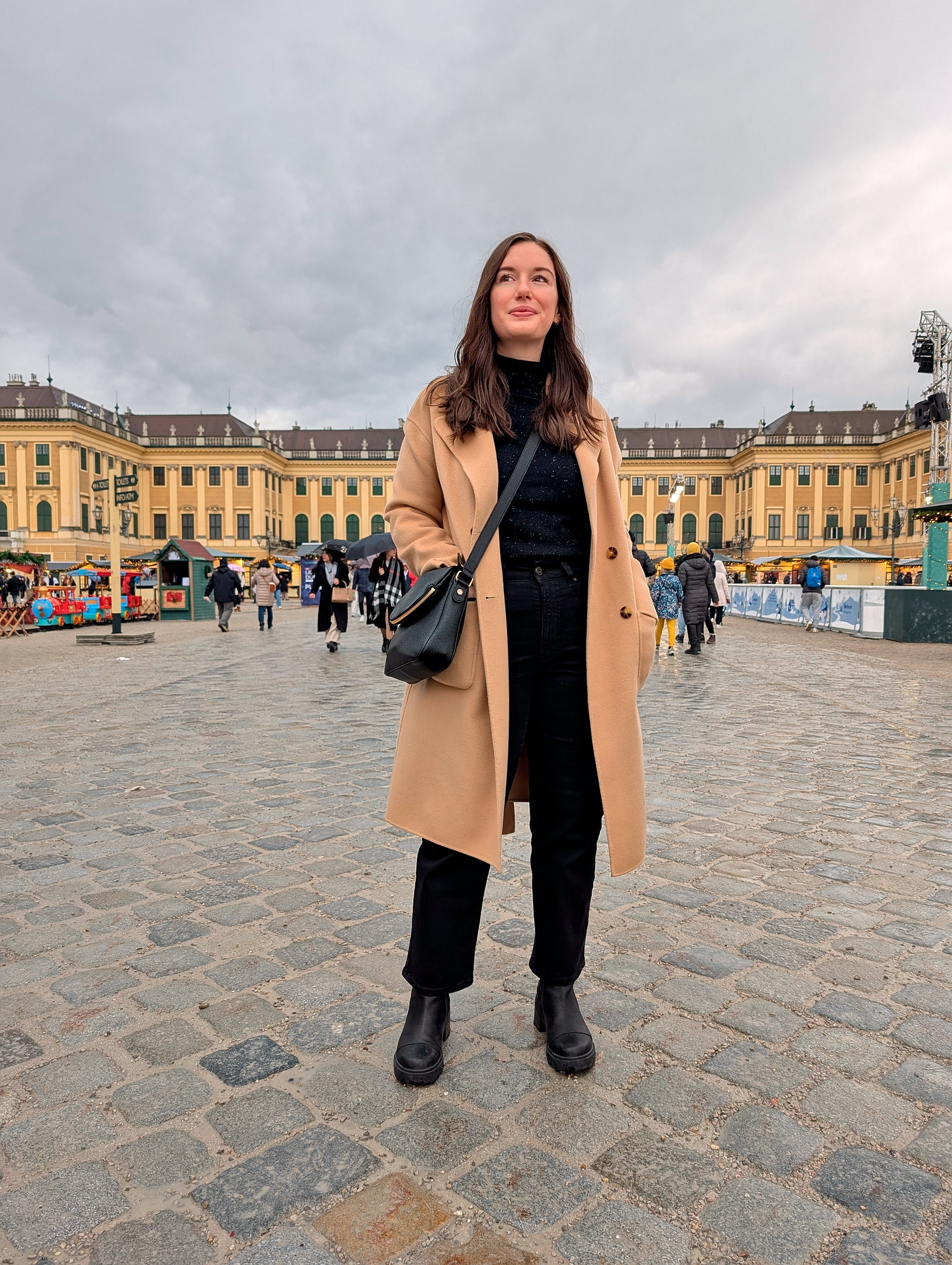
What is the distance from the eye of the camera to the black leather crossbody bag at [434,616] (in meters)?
1.89

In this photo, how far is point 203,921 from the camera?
3035 mm

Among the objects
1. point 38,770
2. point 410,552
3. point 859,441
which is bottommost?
point 38,770

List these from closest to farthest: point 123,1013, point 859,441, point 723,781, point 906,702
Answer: point 123,1013, point 723,781, point 906,702, point 859,441

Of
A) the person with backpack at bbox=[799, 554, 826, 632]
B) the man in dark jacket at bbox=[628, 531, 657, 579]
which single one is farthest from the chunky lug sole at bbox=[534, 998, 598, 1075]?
the person with backpack at bbox=[799, 554, 826, 632]

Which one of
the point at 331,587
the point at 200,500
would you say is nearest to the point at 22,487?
the point at 200,500

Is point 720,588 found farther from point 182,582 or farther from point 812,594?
point 182,582

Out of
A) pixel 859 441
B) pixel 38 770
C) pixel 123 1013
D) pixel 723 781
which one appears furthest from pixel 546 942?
pixel 859 441

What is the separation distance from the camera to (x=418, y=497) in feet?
6.86

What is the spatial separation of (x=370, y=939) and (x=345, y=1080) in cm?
82

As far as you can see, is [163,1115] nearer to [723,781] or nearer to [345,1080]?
[345,1080]

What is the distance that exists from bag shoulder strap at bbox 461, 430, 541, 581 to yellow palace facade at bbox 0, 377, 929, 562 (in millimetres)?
71729

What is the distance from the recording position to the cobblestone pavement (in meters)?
1.61

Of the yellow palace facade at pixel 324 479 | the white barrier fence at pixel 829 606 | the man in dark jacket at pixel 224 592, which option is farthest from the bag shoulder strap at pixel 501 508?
the yellow palace facade at pixel 324 479

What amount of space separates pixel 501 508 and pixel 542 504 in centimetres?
12
